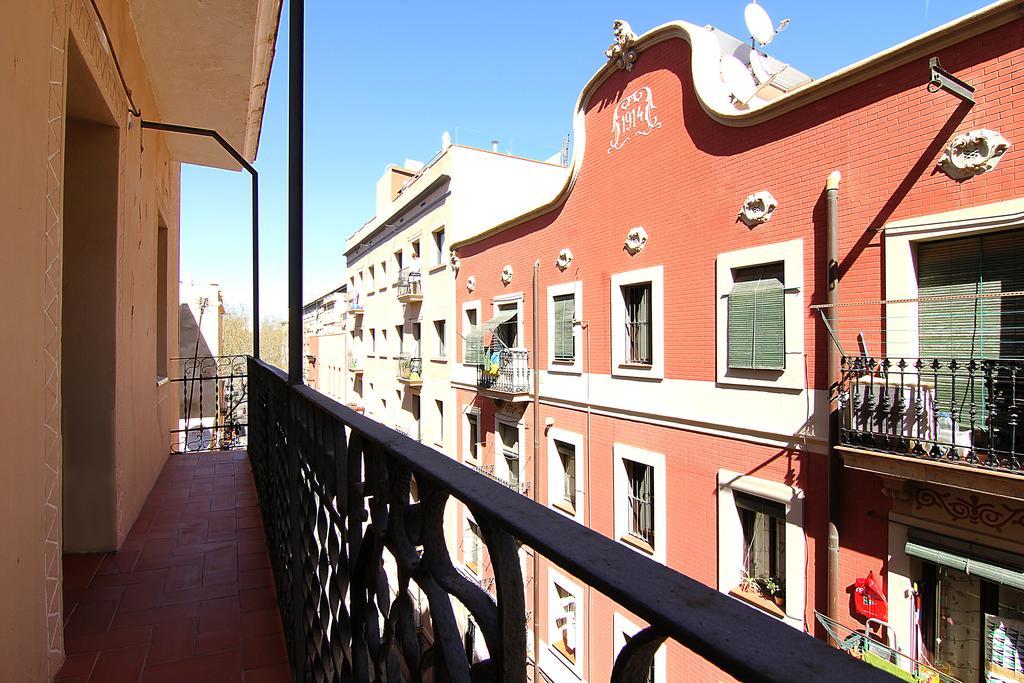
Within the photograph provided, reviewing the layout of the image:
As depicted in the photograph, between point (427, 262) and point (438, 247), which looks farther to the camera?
point (427, 262)

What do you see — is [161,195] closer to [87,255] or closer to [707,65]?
[87,255]

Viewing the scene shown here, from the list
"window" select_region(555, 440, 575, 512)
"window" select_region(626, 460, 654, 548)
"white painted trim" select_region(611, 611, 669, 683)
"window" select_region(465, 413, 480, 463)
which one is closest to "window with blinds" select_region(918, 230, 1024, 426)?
"window" select_region(626, 460, 654, 548)

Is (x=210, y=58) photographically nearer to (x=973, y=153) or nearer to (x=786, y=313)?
(x=786, y=313)

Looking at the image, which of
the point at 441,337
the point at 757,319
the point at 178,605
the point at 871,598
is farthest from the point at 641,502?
the point at 441,337

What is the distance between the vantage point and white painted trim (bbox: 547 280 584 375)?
9.81m

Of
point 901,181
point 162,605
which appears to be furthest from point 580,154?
point 162,605

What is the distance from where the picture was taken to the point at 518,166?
15859mm

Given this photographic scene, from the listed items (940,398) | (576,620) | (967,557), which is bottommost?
(576,620)

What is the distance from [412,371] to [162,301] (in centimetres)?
1133

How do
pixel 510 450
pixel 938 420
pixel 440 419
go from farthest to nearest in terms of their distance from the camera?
pixel 440 419
pixel 510 450
pixel 938 420

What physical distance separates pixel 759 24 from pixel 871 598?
309 inches

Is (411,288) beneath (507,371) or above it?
above

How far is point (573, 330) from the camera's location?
9953 millimetres

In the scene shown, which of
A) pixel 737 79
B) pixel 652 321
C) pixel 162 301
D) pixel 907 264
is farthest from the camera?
pixel 652 321
